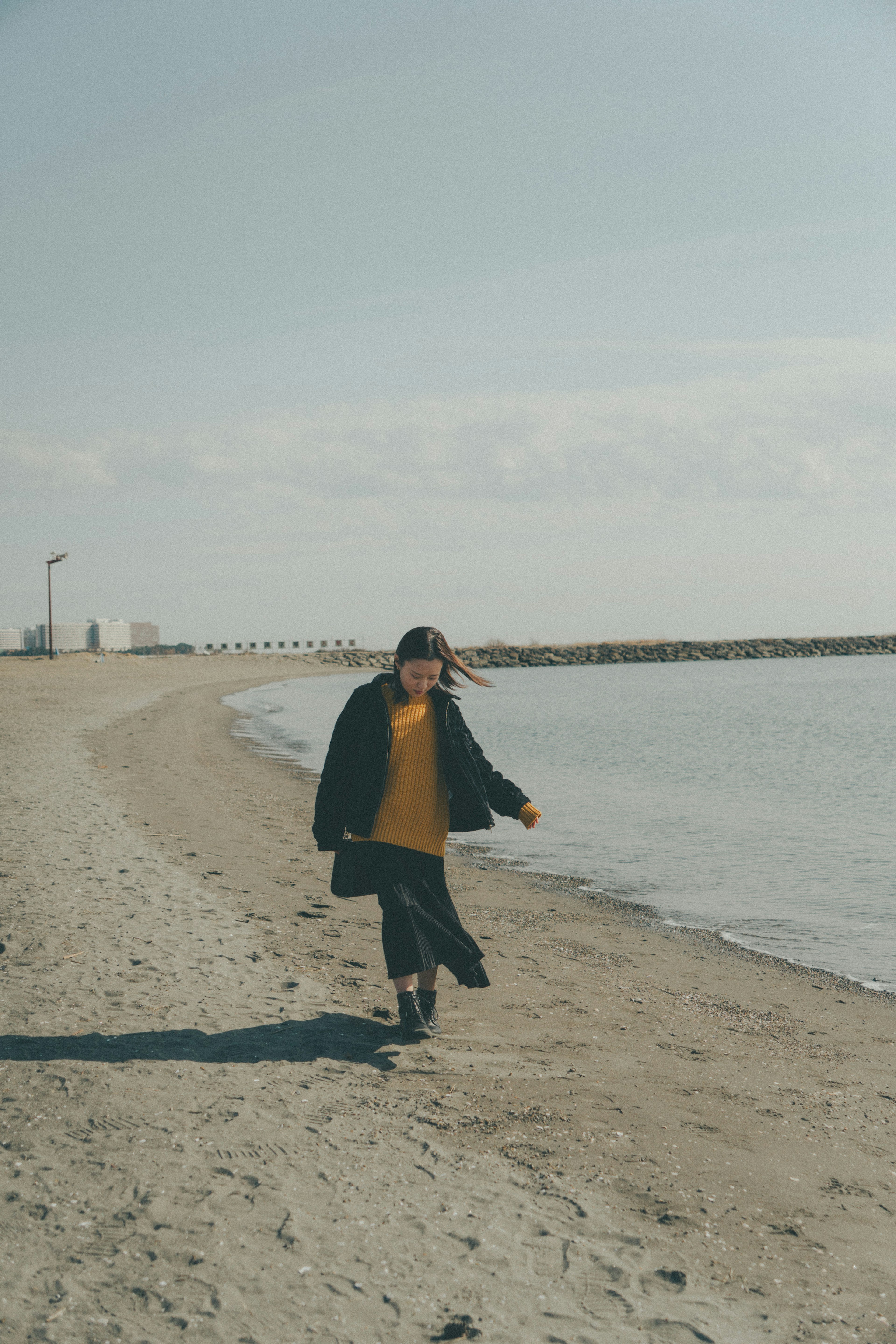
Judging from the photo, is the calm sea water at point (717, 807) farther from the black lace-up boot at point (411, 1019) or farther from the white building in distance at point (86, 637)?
the white building in distance at point (86, 637)

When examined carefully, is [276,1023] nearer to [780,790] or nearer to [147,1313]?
[147,1313]

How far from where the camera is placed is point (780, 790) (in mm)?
17547

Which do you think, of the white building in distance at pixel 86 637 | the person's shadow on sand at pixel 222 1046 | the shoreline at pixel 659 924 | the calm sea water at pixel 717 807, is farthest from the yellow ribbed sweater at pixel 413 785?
the white building in distance at pixel 86 637

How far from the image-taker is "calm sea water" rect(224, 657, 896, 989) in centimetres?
877

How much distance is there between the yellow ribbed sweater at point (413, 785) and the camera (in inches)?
176

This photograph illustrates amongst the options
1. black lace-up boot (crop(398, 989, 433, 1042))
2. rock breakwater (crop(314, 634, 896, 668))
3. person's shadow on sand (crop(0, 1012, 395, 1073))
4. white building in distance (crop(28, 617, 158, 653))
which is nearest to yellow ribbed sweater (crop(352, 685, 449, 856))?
black lace-up boot (crop(398, 989, 433, 1042))

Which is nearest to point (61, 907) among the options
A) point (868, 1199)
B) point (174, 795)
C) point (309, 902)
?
point (309, 902)

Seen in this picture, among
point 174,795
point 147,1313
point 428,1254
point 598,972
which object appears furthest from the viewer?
point 174,795

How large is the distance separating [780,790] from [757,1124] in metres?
14.4

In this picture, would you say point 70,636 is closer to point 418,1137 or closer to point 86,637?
point 86,637

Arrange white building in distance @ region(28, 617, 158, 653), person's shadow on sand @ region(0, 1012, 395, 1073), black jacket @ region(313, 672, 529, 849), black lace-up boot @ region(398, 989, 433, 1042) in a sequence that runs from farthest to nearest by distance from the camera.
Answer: white building in distance @ region(28, 617, 158, 653), black lace-up boot @ region(398, 989, 433, 1042), black jacket @ region(313, 672, 529, 849), person's shadow on sand @ region(0, 1012, 395, 1073)

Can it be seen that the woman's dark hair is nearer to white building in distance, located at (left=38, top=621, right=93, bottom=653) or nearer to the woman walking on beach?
the woman walking on beach

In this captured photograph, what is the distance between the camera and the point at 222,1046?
441 cm

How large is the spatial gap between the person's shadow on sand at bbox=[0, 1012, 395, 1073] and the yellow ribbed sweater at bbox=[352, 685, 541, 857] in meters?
0.98
